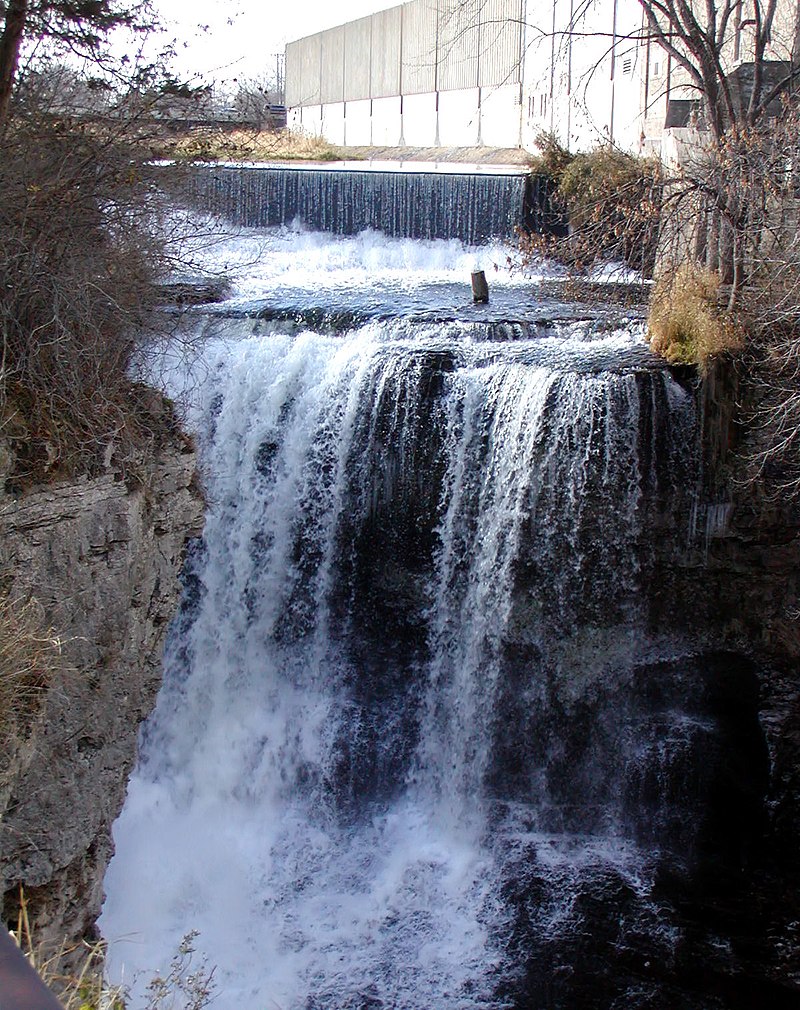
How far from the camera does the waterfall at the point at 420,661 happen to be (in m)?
9.15

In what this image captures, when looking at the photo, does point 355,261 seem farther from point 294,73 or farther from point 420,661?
point 294,73

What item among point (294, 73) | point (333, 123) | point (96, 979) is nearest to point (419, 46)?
point (333, 123)

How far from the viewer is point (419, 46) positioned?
31.3m

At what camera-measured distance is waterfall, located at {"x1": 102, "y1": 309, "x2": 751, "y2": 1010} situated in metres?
9.15

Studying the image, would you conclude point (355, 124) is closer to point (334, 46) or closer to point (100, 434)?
point (334, 46)

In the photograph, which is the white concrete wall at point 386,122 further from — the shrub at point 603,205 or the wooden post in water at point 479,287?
the wooden post in water at point 479,287

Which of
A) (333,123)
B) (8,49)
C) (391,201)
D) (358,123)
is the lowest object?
(391,201)

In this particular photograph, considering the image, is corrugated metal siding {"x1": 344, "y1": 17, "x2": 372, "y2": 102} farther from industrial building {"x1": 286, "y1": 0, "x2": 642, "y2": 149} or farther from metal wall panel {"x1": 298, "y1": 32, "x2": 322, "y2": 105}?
metal wall panel {"x1": 298, "y1": 32, "x2": 322, "y2": 105}

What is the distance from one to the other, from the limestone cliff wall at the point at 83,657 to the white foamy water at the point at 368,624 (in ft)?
5.59

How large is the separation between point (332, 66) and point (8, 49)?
33367 millimetres

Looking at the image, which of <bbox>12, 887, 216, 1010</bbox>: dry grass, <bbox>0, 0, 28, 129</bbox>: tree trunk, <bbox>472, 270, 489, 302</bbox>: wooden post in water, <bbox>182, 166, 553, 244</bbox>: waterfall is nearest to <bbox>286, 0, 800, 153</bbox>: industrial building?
<bbox>182, 166, 553, 244</bbox>: waterfall

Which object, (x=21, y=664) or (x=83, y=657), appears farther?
(x=83, y=657)

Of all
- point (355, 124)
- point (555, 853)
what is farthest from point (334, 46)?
point (555, 853)

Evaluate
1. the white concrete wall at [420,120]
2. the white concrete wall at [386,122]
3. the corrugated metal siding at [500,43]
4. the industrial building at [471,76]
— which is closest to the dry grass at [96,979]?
the industrial building at [471,76]
